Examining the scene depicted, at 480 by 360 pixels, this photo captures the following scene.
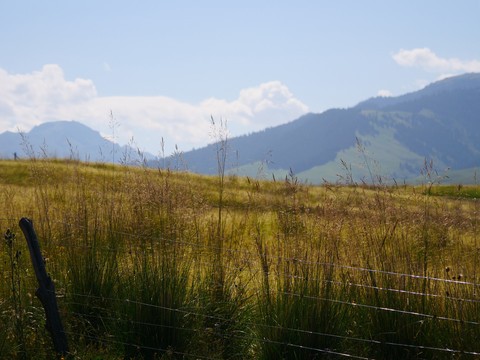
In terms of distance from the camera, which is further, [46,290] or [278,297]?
[278,297]

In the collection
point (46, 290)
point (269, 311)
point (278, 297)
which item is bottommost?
point (269, 311)

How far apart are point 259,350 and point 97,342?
2133 mm

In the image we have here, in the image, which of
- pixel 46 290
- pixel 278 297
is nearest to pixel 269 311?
pixel 278 297

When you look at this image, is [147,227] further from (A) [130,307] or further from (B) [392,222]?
(B) [392,222]

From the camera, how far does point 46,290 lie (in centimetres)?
462

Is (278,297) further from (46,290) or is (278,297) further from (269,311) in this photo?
(46,290)

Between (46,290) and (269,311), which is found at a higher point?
(46,290)

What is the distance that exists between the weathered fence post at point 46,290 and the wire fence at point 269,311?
1.12 ft

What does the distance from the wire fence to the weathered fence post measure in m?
0.34

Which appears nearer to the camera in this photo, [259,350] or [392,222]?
[259,350]

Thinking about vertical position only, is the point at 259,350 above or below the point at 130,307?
below

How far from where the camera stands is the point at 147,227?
6102 mm

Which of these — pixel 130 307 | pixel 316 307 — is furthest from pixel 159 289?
pixel 316 307

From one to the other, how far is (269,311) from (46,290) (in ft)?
8.44
